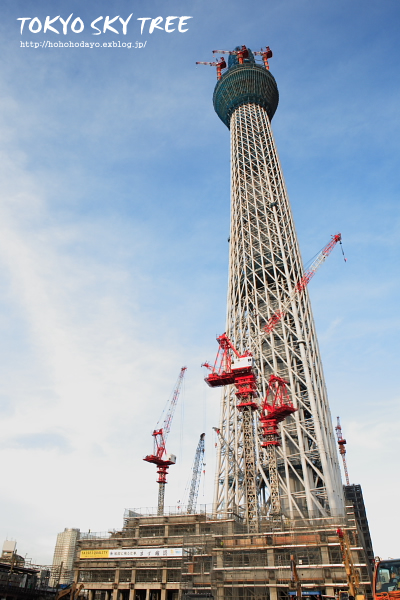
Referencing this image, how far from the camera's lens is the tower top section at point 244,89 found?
118062 millimetres

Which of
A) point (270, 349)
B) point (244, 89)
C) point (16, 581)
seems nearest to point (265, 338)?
point (270, 349)

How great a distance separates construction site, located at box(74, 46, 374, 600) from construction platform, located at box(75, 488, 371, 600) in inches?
5.5

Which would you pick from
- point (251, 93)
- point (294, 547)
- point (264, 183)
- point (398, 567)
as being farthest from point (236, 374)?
point (251, 93)

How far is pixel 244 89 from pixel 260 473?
96035mm

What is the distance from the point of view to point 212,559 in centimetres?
5062

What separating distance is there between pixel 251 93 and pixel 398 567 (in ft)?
383

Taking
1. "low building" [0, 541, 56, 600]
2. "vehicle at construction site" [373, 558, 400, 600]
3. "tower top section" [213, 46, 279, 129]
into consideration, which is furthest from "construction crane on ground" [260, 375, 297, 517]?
"tower top section" [213, 46, 279, 129]

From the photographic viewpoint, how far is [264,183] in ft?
340

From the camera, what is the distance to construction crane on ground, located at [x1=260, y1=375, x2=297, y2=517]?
61125mm

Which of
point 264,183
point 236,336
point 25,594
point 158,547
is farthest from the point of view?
point 264,183

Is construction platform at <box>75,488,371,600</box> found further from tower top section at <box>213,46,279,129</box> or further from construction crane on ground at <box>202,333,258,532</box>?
tower top section at <box>213,46,279,129</box>

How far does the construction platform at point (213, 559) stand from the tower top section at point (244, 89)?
10049 centimetres

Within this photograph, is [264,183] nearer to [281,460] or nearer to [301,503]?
[281,460]

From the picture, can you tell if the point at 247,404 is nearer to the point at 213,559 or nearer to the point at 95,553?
the point at 213,559
